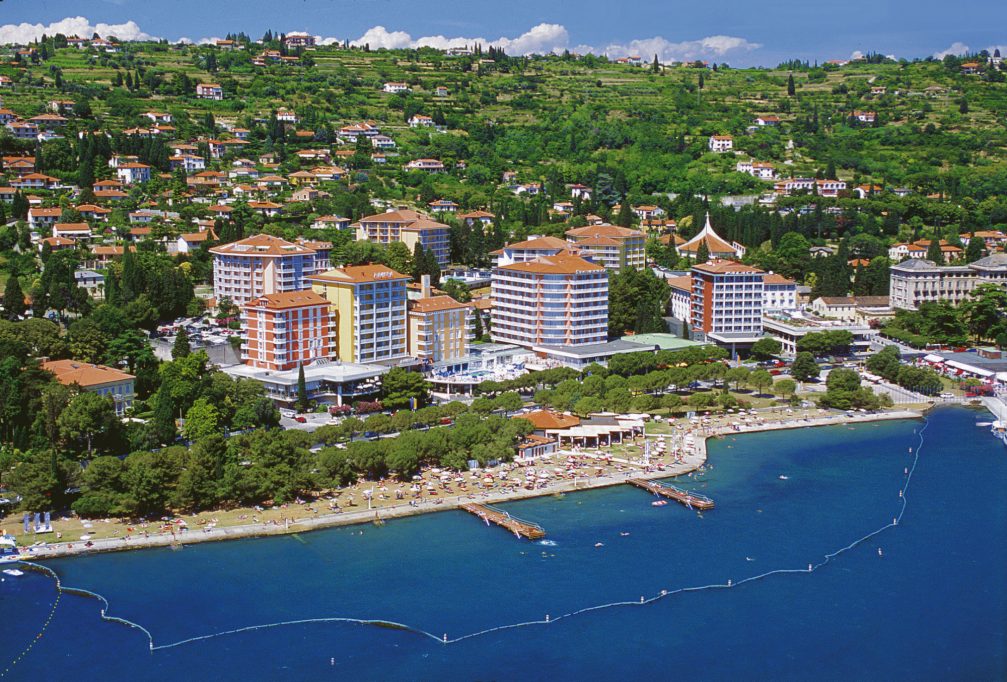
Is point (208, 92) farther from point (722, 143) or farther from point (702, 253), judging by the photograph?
point (702, 253)

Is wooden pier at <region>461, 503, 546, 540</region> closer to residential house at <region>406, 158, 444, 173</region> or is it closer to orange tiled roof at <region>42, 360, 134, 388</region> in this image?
orange tiled roof at <region>42, 360, 134, 388</region>

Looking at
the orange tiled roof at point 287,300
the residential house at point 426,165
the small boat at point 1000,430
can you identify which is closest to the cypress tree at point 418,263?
the orange tiled roof at point 287,300

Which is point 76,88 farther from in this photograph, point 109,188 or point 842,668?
point 842,668

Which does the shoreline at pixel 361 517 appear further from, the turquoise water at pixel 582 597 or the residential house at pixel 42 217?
the residential house at pixel 42 217

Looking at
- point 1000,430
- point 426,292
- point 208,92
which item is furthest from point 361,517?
point 208,92

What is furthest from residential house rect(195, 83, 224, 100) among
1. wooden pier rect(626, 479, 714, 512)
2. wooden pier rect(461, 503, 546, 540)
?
wooden pier rect(461, 503, 546, 540)

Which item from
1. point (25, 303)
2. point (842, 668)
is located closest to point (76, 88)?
point (25, 303)
